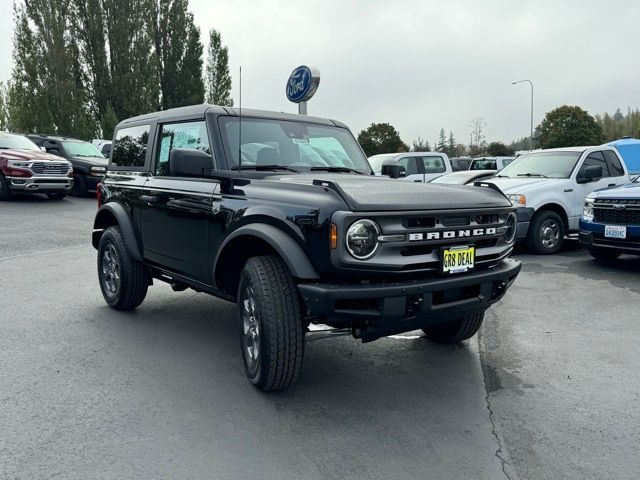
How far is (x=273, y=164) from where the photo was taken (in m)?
4.61

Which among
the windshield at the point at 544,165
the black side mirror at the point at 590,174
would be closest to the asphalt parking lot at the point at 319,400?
the black side mirror at the point at 590,174

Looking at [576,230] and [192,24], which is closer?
[576,230]

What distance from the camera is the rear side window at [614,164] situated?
10469 mm

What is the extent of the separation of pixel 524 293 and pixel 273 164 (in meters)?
3.88

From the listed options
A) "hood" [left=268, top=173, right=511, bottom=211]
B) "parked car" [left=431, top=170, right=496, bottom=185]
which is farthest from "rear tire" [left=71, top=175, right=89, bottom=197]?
"hood" [left=268, top=173, right=511, bottom=211]

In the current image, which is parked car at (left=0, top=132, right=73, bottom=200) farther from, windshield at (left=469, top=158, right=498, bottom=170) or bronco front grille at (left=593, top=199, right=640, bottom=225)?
windshield at (left=469, top=158, right=498, bottom=170)

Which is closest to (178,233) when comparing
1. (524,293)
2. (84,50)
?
(524,293)

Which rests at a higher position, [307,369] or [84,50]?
[84,50]

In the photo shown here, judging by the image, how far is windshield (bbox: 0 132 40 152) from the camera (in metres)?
16.2

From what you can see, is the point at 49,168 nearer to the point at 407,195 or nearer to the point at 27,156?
the point at 27,156

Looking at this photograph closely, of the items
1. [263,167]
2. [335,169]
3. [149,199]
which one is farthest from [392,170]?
[149,199]

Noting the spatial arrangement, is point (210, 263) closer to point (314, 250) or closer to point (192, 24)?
point (314, 250)

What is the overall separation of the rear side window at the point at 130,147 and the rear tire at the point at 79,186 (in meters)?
12.5

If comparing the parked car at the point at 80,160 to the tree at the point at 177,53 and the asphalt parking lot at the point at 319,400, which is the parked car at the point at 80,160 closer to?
the asphalt parking lot at the point at 319,400
